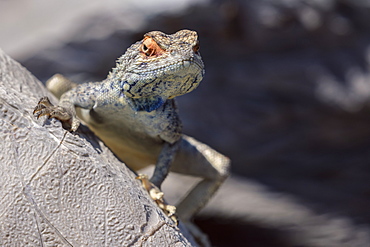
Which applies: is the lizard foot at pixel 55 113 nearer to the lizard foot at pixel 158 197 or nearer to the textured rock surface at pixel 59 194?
the textured rock surface at pixel 59 194

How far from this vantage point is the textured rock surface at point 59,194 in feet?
6.99

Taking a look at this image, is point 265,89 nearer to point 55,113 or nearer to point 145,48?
point 145,48

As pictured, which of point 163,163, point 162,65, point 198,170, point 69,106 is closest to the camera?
point 162,65

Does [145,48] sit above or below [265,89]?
below

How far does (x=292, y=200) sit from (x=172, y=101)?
4.59 m

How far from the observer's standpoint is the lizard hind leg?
335cm

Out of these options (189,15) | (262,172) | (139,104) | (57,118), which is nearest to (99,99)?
(139,104)

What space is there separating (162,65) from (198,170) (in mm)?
1205

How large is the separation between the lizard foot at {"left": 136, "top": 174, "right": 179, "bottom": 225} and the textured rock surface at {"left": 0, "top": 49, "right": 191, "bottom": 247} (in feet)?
0.64

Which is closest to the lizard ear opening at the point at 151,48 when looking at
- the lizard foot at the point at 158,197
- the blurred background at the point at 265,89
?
the lizard foot at the point at 158,197

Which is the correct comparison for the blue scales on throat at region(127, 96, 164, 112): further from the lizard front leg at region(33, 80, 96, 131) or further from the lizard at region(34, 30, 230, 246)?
A: the lizard front leg at region(33, 80, 96, 131)

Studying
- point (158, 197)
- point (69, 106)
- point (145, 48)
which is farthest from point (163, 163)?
point (145, 48)

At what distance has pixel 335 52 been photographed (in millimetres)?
6871

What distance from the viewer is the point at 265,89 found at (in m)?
6.86
